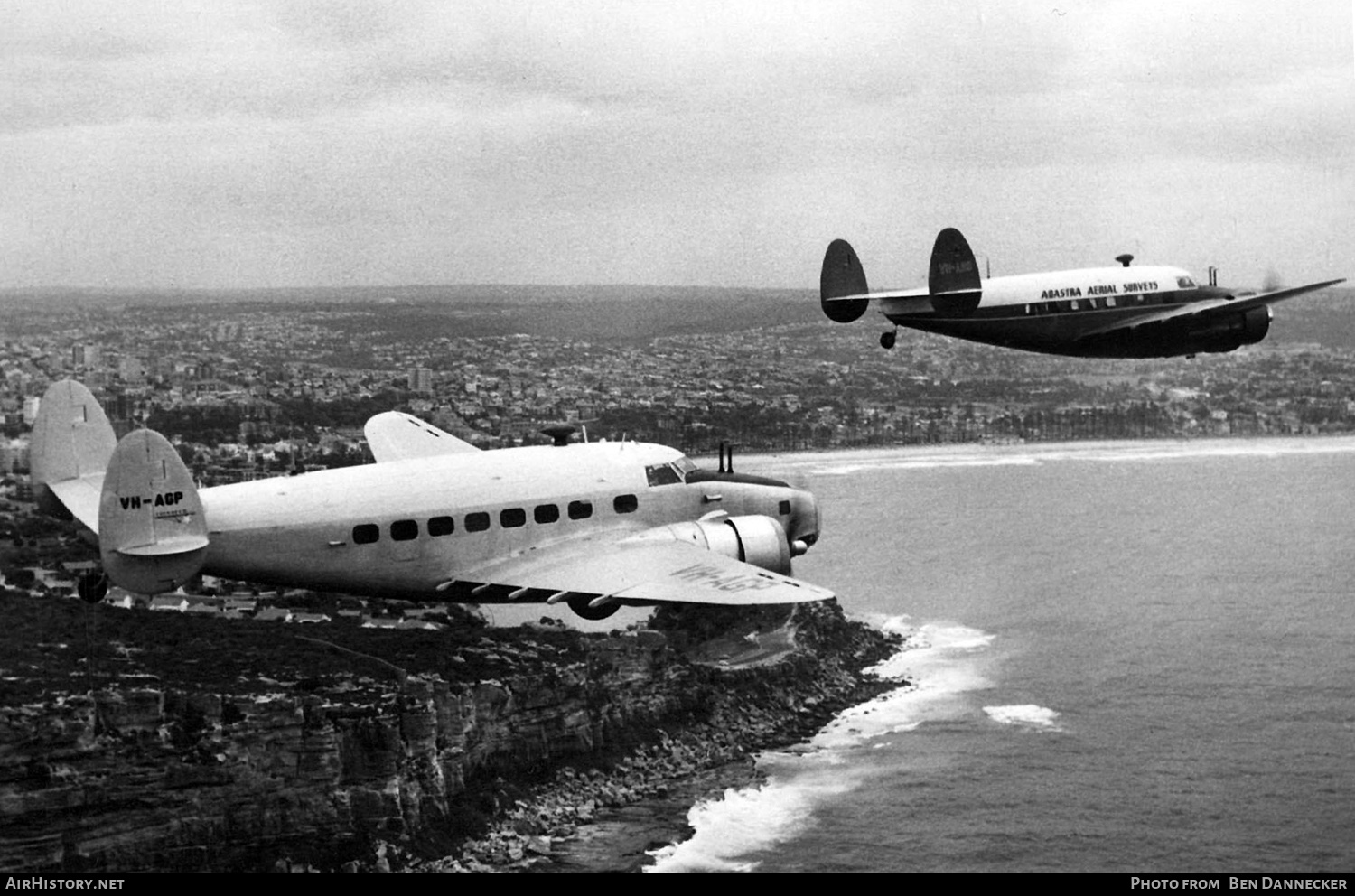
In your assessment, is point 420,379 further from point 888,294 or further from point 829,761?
point 829,761

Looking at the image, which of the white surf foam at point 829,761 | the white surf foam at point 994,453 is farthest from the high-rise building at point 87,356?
the white surf foam at point 829,761

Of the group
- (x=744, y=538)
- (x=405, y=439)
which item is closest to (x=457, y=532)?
(x=744, y=538)

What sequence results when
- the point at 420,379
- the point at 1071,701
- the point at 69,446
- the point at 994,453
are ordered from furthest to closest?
the point at 1071,701, the point at 420,379, the point at 994,453, the point at 69,446

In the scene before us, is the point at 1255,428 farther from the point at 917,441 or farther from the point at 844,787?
the point at 844,787

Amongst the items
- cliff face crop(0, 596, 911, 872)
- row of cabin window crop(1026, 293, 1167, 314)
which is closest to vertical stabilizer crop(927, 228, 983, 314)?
row of cabin window crop(1026, 293, 1167, 314)

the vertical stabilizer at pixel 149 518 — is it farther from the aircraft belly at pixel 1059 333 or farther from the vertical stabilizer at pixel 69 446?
Result: the aircraft belly at pixel 1059 333

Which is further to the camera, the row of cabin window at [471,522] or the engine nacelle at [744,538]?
the engine nacelle at [744,538]

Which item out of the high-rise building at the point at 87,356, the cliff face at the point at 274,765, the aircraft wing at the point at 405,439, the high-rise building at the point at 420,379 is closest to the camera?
the aircraft wing at the point at 405,439
